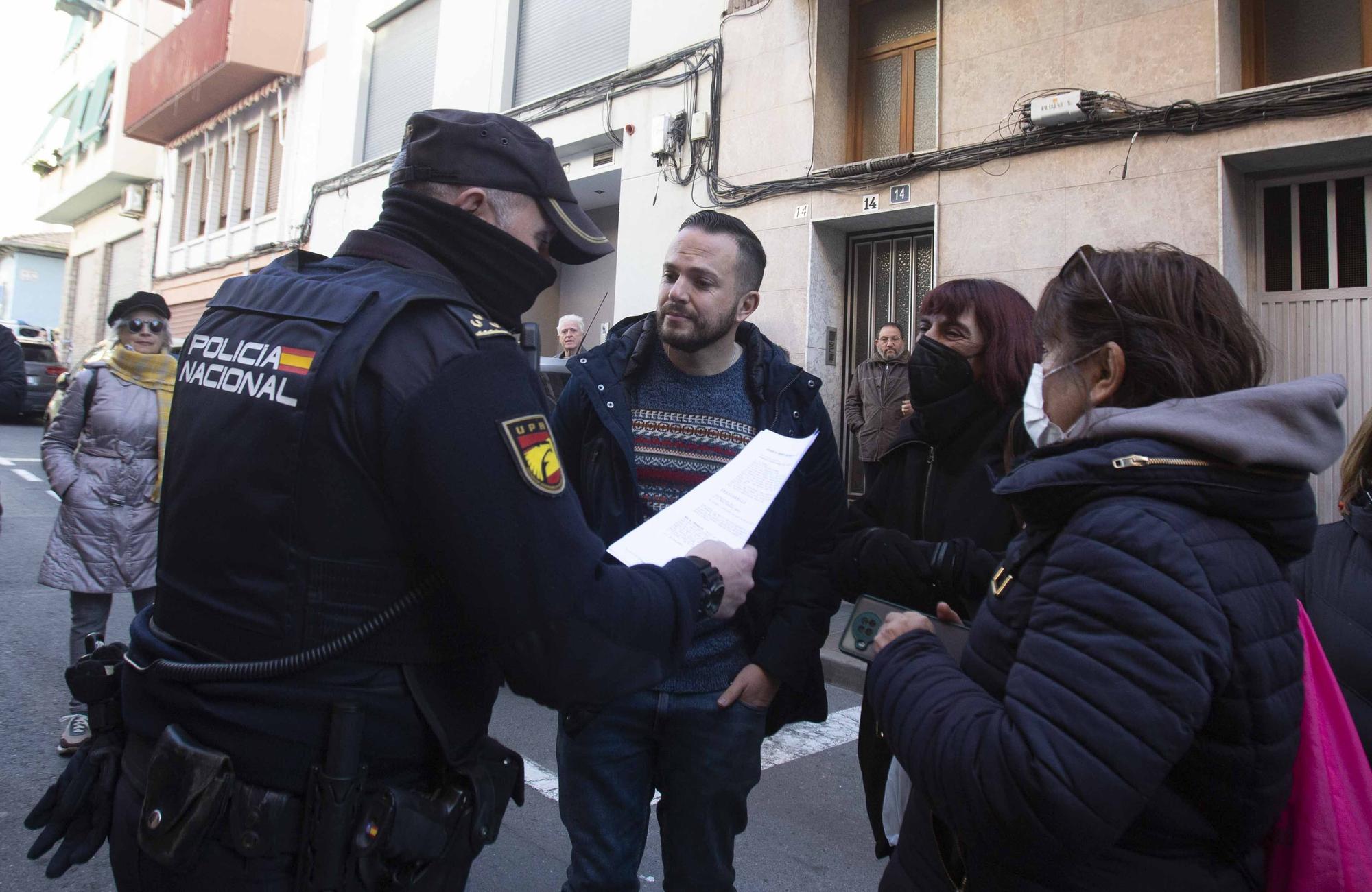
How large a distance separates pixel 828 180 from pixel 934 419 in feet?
20.0

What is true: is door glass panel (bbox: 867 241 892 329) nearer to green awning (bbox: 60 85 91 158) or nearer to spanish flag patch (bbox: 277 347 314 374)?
spanish flag patch (bbox: 277 347 314 374)

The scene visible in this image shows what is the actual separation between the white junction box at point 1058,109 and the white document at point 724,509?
5.60 m

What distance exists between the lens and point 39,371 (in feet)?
56.6

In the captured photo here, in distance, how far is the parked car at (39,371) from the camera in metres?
17.2

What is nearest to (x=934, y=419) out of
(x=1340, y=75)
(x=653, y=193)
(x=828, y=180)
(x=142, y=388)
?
(x=142, y=388)

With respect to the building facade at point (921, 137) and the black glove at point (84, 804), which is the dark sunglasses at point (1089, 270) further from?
the building facade at point (921, 137)

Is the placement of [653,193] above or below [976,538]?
above

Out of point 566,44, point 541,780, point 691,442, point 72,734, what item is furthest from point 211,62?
point 691,442

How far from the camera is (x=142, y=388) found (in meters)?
4.35

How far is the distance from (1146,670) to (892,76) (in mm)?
8257

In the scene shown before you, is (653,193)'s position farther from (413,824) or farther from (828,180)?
(413,824)

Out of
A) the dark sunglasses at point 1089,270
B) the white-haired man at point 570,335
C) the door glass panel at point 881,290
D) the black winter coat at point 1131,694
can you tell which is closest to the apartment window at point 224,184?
the white-haired man at point 570,335

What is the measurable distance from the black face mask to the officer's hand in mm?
1069

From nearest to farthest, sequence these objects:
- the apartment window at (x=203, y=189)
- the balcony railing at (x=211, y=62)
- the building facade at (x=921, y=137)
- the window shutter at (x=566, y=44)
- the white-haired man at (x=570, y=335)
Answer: the building facade at (x=921, y=137) → the white-haired man at (x=570, y=335) → the window shutter at (x=566, y=44) → the balcony railing at (x=211, y=62) → the apartment window at (x=203, y=189)
